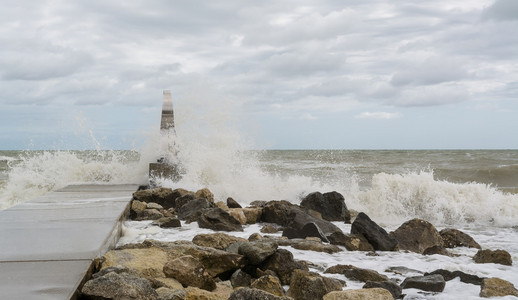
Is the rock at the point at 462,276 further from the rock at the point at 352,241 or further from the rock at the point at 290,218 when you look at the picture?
the rock at the point at 290,218

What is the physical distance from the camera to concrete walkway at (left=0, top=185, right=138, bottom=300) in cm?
267

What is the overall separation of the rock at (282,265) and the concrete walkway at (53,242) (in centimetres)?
123

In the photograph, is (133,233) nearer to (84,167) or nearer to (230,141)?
(84,167)

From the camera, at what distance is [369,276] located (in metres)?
3.74

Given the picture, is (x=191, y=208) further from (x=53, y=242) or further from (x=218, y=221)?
(x=53, y=242)

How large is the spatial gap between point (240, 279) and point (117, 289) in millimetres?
1101

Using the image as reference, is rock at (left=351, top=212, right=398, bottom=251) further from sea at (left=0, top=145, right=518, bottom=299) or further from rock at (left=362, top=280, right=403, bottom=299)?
rock at (left=362, top=280, right=403, bottom=299)

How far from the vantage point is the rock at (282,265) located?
3.63 meters

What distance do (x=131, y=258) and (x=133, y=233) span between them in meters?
1.88

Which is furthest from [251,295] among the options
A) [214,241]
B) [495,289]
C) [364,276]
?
[495,289]

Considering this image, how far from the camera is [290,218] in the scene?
636 cm

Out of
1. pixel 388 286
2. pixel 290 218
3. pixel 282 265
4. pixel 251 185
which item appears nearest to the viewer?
pixel 388 286

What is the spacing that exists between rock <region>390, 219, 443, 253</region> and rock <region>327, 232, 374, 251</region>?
467mm

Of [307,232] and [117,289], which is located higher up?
[117,289]
